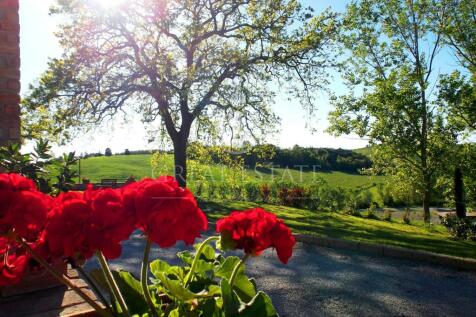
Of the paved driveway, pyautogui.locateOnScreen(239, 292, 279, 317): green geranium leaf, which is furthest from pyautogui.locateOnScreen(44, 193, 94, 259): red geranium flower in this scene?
the paved driveway

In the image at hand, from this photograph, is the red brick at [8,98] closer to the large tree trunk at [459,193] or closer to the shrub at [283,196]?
the large tree trunk at [459,193]

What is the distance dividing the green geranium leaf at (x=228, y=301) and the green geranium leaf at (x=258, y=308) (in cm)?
2

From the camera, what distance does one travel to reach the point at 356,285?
522cm

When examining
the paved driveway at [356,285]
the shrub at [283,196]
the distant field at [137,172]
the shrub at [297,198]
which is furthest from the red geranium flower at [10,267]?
the distant field at [137,172]

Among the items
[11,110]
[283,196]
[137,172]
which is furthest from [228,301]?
[137,172]

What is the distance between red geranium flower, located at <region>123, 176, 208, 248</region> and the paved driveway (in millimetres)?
3578

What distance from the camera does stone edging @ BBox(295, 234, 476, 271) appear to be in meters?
6.42

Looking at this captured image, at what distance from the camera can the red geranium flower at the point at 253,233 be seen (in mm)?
1083

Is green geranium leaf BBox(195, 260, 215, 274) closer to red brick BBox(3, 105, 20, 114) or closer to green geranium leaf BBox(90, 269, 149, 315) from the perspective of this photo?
green geranium leaf BBox(90, 269, 149, 315)

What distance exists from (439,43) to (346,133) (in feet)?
17.1

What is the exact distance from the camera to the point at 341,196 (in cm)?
1681

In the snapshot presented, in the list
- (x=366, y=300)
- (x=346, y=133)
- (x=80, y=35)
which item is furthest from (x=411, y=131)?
(x=80, y=35)

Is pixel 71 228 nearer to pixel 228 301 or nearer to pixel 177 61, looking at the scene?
pixel 228 301

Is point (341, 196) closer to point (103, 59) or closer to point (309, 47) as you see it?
point (309, 47)
